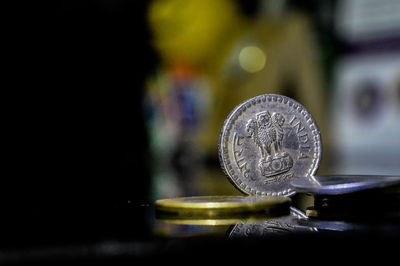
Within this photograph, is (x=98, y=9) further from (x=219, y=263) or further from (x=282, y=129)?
(x=219, y=263)

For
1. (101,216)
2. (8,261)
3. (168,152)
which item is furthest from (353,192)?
(168,152)

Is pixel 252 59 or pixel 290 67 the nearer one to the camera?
pixel 290 67

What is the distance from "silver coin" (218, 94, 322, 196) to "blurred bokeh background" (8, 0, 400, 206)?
1.35 metres

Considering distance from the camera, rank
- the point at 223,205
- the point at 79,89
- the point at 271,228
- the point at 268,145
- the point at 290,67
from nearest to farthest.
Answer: the point at 271,228 → the point at 223,205 → the point at 268,145 → the point at 79,89 → the point at 290,67

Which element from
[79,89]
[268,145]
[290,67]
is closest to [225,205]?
[268,145]

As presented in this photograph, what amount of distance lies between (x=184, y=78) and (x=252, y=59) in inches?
28.7

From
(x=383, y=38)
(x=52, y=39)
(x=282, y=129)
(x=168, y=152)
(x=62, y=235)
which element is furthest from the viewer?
(x=383, y=38)

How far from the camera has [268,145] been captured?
106cm

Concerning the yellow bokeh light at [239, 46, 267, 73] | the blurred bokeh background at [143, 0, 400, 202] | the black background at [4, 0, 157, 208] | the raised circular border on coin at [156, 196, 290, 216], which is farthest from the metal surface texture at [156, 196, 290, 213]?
the yellow bokeh light at [239, 46, 267, 73]

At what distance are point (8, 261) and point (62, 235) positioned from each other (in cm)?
11

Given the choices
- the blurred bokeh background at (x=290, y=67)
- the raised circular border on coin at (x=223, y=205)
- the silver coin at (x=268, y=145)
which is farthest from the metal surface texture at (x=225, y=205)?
the blurred bokeh background at (x=290, y=67)

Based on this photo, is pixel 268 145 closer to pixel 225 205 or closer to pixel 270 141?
pixel 270 141

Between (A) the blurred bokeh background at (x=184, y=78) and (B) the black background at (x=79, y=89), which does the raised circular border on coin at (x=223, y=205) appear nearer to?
(B) the black background at (x=79, y=89)

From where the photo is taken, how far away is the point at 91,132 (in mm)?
2520
